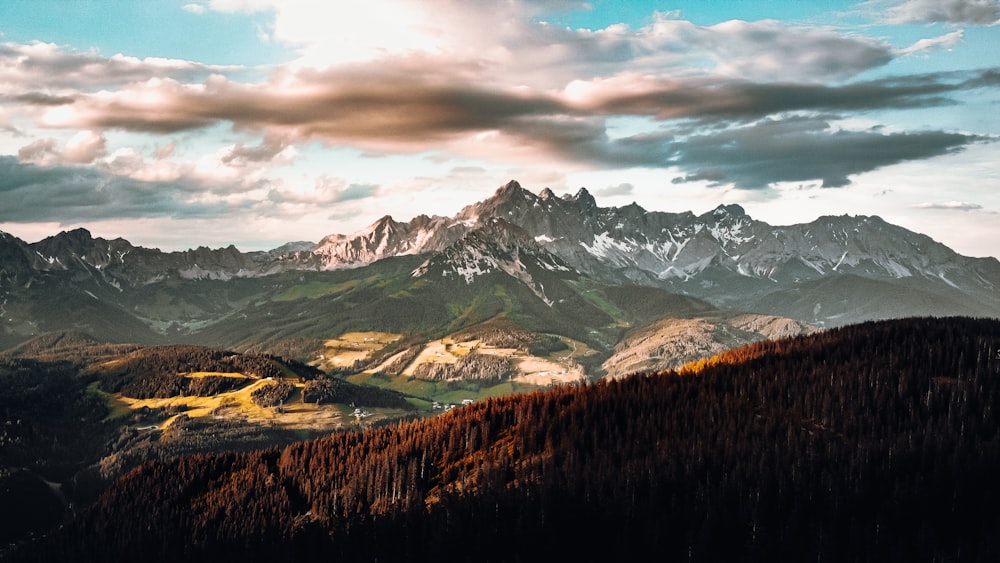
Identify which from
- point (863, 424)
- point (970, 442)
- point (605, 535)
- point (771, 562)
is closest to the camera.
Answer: point (771, 562)

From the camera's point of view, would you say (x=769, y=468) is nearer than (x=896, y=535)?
No

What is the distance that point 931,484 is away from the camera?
166 meters

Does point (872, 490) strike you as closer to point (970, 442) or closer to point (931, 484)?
point (931, 484)

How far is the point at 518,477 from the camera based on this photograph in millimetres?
188875

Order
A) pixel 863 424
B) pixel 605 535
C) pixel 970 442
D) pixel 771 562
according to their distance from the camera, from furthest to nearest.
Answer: pixel 863 424 → pixel 970 442 → pixel 605 535 → pixel 771 562

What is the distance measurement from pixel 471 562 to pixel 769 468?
66.9m

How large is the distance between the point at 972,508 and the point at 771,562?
146ft

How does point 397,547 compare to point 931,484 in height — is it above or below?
below

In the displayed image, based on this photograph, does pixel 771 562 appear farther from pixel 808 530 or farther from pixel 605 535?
pixel 605 535

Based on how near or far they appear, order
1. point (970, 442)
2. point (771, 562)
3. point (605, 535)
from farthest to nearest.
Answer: point (970, 442)
point (605, 535)
point (771, 562)

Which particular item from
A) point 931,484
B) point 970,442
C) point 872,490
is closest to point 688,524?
point 872,490

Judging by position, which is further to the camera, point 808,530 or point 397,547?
point 397,547

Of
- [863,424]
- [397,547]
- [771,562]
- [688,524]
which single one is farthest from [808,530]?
[397,547]

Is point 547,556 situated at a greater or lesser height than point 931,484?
lesser
